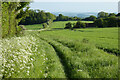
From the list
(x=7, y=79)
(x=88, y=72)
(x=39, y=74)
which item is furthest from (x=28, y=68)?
(x=88, y=72)

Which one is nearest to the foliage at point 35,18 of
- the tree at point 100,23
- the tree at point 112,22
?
the tree at point 100,23

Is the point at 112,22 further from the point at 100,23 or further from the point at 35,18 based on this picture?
the point at 35,18

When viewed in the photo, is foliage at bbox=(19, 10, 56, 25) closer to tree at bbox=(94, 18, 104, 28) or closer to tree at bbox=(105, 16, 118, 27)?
tree at bbox=(94, 18, 104, 28)

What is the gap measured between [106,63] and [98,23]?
70.6 meters

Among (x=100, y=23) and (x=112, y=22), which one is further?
(x=100, y=23)

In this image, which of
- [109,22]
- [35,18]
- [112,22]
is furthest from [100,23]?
[35,18]

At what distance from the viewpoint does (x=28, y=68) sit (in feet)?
19.6

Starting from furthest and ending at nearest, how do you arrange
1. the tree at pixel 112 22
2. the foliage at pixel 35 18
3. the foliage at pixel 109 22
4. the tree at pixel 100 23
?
the foliage at pixel 35 18 → the tree at pixel 100 23 → the tree at pixel 112 22 → the foliage at pixel 109 22

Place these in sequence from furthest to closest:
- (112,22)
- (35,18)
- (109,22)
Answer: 1. (35,18)
2. (109,22)
3. (112,22)

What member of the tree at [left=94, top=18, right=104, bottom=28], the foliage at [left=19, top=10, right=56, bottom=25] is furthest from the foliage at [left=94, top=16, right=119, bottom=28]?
the foliage at [left=19, top=10, right=56, bottom=25]

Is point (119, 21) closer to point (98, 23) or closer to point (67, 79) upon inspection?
point (98, 23)

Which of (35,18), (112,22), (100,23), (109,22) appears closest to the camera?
(112,22)

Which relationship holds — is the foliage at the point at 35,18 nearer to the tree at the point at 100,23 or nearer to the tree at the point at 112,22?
the tree at the point at 100,23

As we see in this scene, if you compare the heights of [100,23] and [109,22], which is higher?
[109,22]
